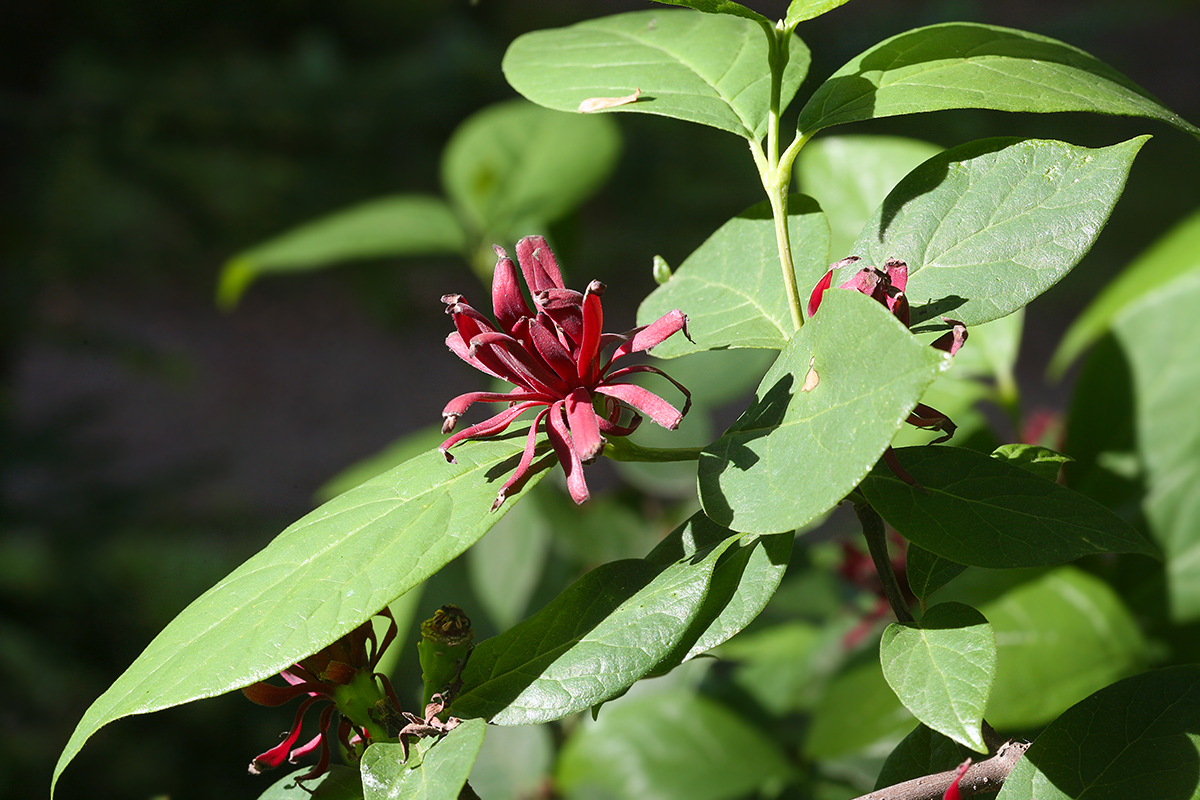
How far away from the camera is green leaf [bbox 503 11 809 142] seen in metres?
0.42

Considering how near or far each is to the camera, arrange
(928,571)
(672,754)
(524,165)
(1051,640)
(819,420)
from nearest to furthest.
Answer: (819,420) → (928,571) → (1051,640) → (672,754) → (524,165)

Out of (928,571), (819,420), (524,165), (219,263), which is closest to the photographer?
(819,420)

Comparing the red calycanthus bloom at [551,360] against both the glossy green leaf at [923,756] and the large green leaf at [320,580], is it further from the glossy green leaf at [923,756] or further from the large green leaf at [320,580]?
the glossy green leaf at [923,756]

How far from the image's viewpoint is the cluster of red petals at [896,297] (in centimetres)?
33

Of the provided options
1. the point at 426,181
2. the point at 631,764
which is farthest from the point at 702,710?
the point at 426,181

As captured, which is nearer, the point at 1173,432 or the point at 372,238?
the point at 1173,432

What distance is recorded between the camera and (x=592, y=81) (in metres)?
0.46

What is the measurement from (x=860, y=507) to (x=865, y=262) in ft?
0.32

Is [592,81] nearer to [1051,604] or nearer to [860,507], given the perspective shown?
[860,507]

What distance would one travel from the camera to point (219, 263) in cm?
449

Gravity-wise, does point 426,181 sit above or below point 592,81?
below

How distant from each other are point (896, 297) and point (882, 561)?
0.10m

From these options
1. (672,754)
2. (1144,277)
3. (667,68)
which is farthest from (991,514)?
(1144,277)

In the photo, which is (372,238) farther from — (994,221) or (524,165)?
(994,221)
